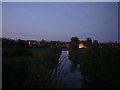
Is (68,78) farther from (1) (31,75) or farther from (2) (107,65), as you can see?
(1) (31,75)

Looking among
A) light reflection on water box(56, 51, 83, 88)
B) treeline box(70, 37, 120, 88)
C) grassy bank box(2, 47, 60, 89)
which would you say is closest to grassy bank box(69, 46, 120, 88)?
treeline box(70, 37, 120, 88)

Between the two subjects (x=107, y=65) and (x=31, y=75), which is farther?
(x=107, y=65)

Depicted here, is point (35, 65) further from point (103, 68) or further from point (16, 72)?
point (103, 68)

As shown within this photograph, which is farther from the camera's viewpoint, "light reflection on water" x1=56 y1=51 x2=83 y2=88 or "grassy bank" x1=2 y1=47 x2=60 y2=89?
"light reflection on water" x1=56 y1=51 x2=83 y2=88

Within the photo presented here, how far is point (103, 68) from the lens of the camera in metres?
12.5

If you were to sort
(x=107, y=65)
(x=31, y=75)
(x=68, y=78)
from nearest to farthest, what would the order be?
1. (x=31, y=75)
2. (x=107, y=65)
3. (x=68, y=78)

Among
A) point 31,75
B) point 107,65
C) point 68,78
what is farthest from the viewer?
point 68,78

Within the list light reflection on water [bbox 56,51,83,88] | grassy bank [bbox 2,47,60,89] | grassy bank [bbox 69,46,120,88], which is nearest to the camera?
grassy bank [bbox 2,47,60,89]

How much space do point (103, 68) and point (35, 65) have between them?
491cm

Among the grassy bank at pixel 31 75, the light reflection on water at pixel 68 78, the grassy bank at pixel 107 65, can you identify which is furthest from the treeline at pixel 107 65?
the grassy bank at pixel 31 75

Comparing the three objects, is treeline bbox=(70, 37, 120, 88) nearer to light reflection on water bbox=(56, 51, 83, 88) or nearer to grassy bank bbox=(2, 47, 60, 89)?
light reflection on water bbox=(56, 51, 83, 88)

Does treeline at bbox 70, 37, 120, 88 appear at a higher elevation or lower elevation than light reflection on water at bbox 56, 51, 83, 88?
higher

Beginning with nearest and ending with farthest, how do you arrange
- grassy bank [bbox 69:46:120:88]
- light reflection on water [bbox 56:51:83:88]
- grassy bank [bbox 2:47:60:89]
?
1. grassy bank [bbox 2:47:60:89]
2. grassy bank [bbox 69:46:120:88]
3. light reflection on water [bbox 56:51:83:88]

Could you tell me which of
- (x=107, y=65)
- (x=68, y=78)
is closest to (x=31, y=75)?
(x=107, y=65)
